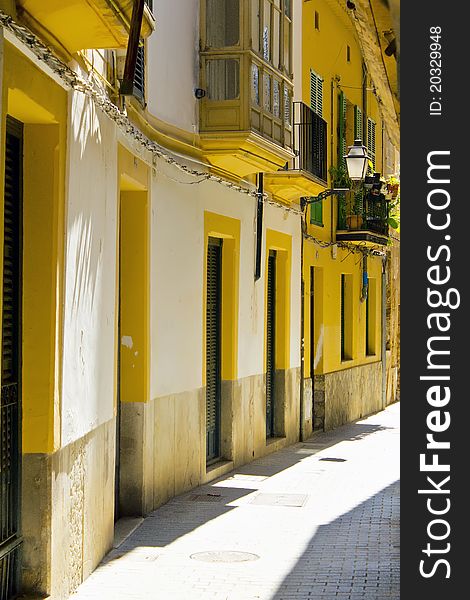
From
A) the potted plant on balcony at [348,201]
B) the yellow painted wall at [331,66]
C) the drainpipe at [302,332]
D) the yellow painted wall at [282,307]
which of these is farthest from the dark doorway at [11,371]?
the potted plant on balcony at [348,201]

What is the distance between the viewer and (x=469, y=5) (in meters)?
4.64

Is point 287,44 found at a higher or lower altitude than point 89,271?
higher

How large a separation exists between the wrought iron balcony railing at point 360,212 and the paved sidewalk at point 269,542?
28.0ft

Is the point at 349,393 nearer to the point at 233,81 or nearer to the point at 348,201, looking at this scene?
the point at 348,201

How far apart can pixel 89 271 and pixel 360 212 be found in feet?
52.9

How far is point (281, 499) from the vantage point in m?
13.8

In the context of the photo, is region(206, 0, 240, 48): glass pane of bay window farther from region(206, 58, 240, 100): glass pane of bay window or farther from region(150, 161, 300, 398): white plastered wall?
region(150, 161, 300, 398): white plastered wall

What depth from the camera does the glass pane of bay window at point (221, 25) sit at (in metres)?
14.6

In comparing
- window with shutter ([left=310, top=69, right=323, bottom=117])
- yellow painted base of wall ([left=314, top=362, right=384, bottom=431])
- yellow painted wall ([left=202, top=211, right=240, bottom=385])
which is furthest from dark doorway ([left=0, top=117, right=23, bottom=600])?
yellow painted base of wall ([left=314, top=362, right=384, bottom=431])

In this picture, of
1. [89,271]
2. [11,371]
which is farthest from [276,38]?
[11,371]

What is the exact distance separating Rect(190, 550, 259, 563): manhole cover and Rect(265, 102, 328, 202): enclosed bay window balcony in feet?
28.4

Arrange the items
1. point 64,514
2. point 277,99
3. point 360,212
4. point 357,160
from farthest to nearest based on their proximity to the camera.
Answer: point 360,212 < point 357,160 < point 277,99 < point 64,514

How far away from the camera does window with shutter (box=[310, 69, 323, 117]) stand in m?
21.5

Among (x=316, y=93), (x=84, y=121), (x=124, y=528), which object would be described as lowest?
(x=124, y=528)
